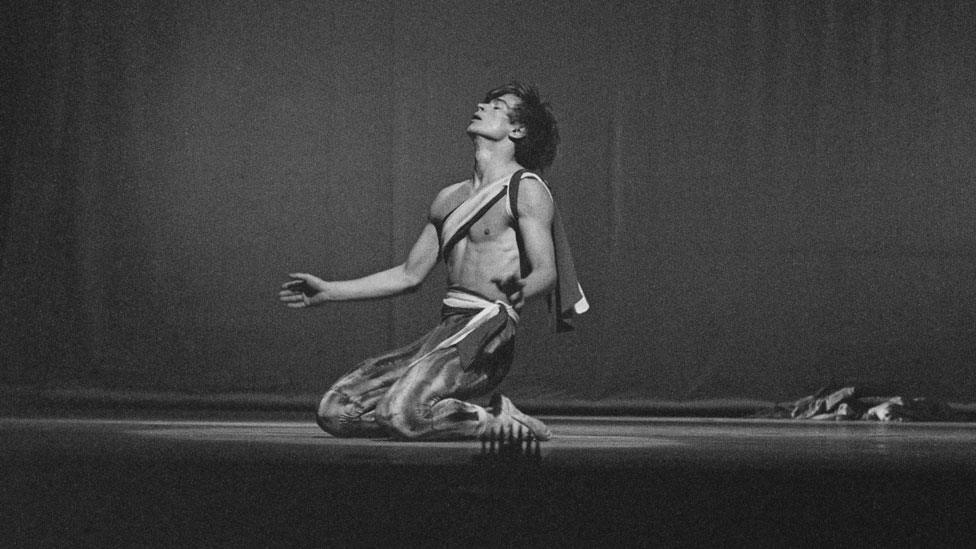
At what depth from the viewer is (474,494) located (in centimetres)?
233

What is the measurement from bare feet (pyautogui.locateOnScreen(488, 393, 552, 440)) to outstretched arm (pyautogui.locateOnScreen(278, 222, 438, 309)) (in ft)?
1.40

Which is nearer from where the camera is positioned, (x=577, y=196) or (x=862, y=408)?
(x=862, y=408)

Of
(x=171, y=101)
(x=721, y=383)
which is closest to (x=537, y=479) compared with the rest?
(x=721, y=383)

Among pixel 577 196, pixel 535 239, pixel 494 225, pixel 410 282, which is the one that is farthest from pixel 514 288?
pixel 577 196

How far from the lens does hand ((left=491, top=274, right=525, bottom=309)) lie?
290 cm

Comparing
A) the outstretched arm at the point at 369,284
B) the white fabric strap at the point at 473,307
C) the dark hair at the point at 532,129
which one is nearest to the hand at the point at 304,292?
the outstretched arm at the point at 369,284

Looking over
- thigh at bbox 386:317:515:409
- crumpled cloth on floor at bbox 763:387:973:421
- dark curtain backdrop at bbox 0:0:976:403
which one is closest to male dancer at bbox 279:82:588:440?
thigh at bbox 386:317:515:409

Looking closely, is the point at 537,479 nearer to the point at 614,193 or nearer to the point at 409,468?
the point at 409,468

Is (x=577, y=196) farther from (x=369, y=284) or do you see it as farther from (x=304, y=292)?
(x=304, y=292)

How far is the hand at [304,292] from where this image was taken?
3055 millimetres

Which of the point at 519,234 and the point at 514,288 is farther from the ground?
the point at 519,234

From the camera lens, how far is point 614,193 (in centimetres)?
510

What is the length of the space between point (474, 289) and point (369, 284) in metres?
0.30

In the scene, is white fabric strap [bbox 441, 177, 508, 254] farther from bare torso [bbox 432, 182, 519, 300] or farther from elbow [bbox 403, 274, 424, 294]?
elbow [bbox 403, 274, 424, 294]
